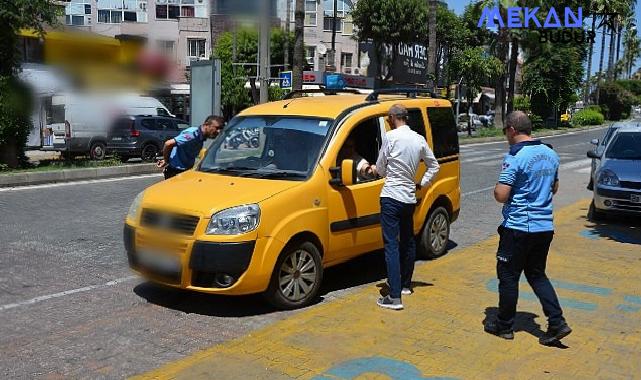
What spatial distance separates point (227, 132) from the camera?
6.65m

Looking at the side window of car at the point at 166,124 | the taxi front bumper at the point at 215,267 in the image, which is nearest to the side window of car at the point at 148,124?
the side window of car at the point at 166,124

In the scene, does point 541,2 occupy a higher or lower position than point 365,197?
higher

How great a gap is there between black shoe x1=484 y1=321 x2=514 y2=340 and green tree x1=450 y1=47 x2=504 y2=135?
102 feet

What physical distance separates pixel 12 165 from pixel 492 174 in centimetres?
1199

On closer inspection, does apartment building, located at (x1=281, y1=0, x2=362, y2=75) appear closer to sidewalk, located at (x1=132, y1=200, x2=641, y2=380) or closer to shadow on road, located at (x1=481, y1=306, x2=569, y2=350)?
sidewalk, located at (x1=132, y1=200, x2=641, y2=380)

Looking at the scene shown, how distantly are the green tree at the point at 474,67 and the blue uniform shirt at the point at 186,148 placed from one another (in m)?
29.3

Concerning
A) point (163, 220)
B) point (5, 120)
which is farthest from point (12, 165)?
point (163, 220)

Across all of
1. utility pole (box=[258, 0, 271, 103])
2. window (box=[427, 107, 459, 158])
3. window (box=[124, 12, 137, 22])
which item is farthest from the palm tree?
window (box=[124, 12, 137, 22])

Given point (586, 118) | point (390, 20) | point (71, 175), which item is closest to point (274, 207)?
point (71, 175)

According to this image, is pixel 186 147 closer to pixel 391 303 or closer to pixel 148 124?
pixel 391 303

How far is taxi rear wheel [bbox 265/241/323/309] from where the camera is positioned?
5.39m

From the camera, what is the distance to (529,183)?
467 centimetres

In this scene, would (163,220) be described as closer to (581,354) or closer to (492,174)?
(581,354)

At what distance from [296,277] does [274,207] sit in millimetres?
693
